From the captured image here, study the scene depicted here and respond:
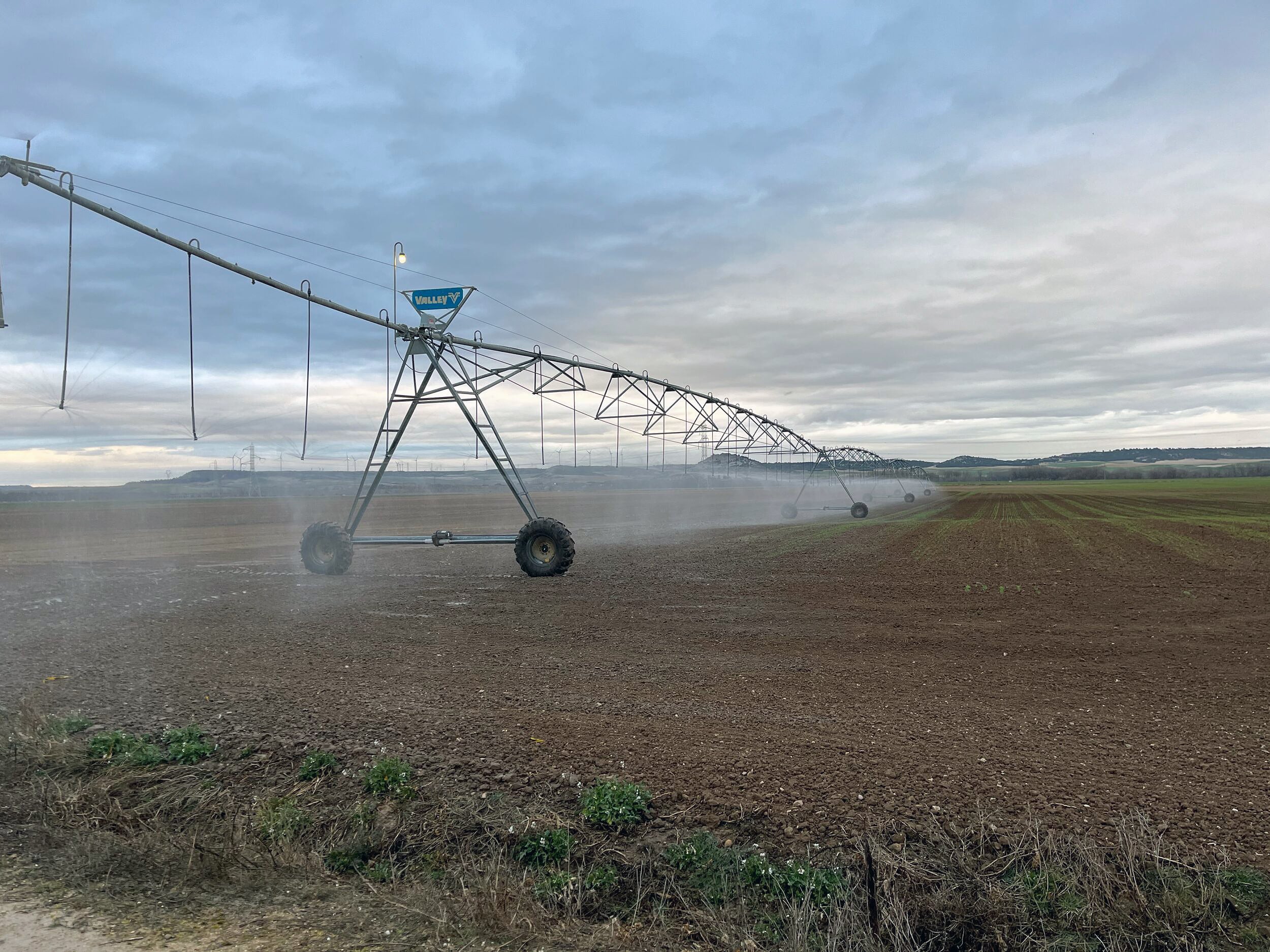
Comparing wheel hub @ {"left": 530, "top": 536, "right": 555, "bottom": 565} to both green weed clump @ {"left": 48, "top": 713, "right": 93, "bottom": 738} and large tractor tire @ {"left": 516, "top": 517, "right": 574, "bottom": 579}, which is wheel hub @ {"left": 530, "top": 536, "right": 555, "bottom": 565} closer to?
large tractor tire @ {"left": 516, "top": 517, "right": 574, "bottom": 579}

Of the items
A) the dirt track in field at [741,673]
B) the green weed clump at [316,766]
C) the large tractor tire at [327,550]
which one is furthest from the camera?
the large tractor tire at [327,550]

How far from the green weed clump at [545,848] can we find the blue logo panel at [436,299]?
51.4 ft

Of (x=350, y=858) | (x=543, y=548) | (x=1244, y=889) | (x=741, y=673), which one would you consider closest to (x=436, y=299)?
(x=543, y=548)

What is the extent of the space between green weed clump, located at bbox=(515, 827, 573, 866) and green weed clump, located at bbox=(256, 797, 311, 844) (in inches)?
72.5

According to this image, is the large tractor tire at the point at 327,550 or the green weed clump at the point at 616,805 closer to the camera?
the green weed clump at the point at 616,805

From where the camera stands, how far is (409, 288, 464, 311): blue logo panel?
19500 mm

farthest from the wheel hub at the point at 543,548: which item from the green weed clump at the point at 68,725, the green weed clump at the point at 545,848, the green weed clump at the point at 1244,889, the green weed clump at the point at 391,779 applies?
the green weed clump at the point at 1244,889

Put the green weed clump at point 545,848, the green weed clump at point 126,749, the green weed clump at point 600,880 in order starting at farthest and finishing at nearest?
the green weed clump at point 126,749 → the green weed clump at point 545,848 → the green weed clump at point 600,880

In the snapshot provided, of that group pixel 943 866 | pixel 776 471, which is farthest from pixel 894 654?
pixel 776 471

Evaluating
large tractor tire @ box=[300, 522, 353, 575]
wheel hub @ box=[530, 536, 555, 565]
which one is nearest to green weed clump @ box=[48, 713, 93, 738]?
wheel hub @ box=[530, 536, 555, 565]

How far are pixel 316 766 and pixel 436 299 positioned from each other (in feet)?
48.1

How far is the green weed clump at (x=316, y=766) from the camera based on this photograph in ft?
23.0

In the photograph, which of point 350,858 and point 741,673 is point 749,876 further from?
point 741,673

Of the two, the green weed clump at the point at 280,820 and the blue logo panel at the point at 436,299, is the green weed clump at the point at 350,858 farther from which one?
the blue logo panel at the point at 436,299
